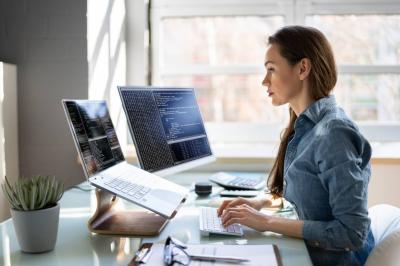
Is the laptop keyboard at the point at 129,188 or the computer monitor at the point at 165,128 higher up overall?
the computer monitor at the point at 165,128

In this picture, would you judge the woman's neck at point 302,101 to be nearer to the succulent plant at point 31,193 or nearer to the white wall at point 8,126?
the succulent plant at point 31,193

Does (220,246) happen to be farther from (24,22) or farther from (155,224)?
(24,22)

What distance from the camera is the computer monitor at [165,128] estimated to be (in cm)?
148

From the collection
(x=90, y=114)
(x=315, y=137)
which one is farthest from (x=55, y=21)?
(x=315, y=137)

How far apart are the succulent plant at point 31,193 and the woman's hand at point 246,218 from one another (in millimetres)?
440

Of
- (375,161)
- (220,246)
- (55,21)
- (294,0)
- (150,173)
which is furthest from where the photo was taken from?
(294,0)

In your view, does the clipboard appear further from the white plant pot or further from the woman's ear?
the woman's ear

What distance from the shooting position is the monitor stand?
1.18m

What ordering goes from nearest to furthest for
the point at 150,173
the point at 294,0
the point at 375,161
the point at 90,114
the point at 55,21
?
the point at 90,114
the point at 150,173
the point at 55,21
the point at 375,161
the point at 294,0

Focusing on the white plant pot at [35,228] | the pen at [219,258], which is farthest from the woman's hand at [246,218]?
the white plant pot at [35,228]

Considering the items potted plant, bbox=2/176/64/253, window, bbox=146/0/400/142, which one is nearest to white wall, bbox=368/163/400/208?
window, bbox=146/0/400/142

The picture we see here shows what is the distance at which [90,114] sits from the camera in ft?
4.28

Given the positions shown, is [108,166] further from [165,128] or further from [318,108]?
[318,108]

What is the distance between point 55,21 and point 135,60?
0.57 meters
